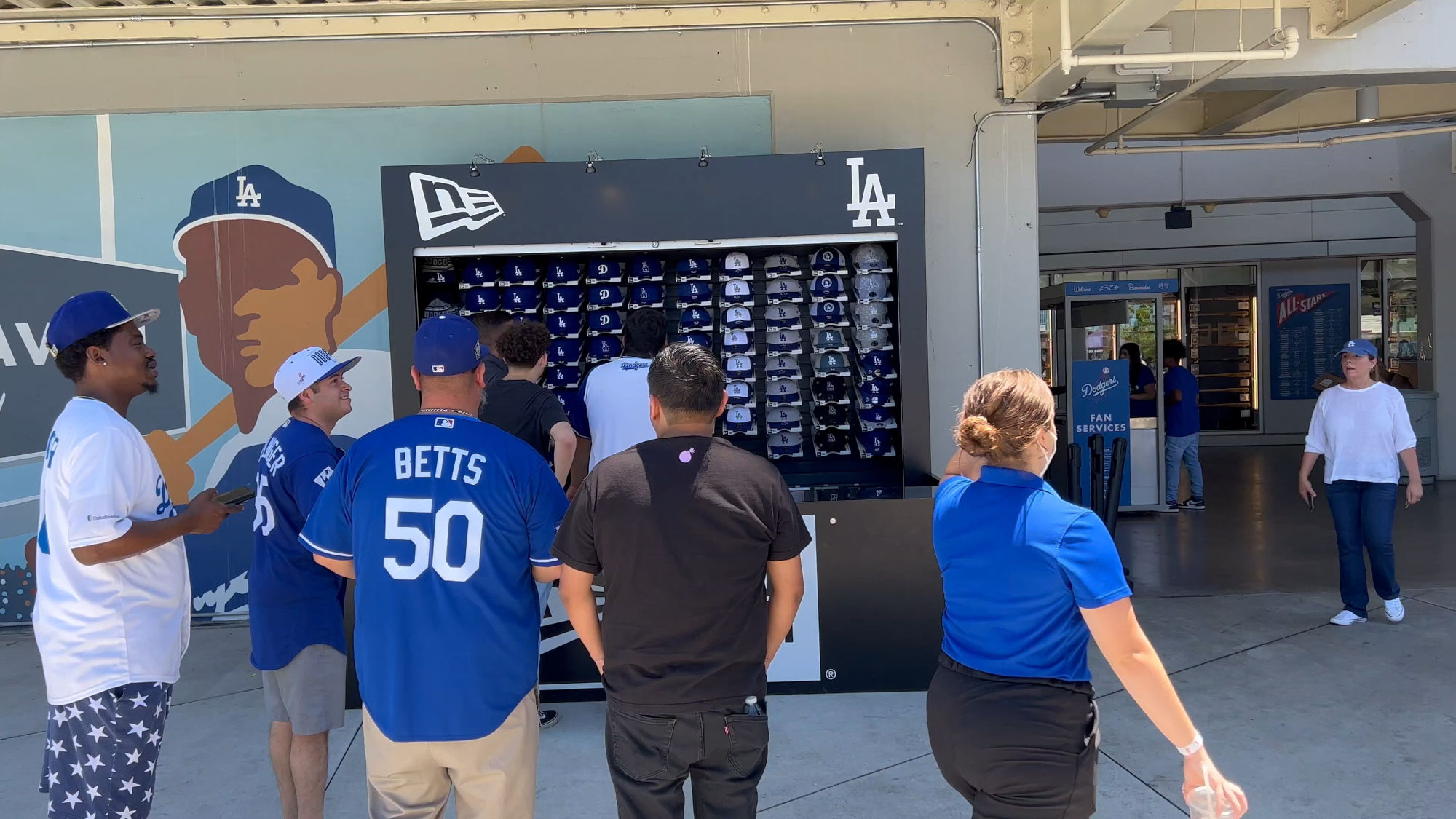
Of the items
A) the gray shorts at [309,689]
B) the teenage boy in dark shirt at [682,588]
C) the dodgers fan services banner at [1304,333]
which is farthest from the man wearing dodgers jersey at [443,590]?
the dodgers fan services banner at [1304,333]

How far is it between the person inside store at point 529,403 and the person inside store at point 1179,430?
285 inches

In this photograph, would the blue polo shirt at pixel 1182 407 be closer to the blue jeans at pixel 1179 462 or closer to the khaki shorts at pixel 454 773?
the blue jeans at pixel 1179 462

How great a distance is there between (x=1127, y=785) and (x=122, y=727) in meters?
3.12

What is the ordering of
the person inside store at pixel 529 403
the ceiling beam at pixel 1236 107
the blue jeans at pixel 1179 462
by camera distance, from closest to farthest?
the person inside store at pixel 529 403 → the ceiling beam at pixel 1236 107 → the blue jeans at pixel 1179 462

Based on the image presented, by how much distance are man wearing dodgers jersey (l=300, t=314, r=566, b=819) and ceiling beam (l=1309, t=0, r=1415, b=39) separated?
5.37m

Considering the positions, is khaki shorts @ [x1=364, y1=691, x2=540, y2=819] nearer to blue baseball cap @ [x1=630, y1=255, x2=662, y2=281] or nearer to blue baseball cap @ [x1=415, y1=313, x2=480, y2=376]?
blue baseball cap @ [x1=415, y1=313, x2=480, y2=376]

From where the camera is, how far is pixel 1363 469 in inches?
209

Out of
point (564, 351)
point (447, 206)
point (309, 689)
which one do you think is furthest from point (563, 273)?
point (309, 689)

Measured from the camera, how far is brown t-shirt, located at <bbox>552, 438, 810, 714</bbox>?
2.13 metres

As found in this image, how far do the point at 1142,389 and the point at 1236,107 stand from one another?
8.77ft

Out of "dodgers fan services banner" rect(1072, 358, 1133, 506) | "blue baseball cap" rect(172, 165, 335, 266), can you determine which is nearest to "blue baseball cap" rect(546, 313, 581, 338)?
"blue baseball cap" rect(172, 165, 335, 266)

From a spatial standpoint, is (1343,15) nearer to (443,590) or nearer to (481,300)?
(481,300)

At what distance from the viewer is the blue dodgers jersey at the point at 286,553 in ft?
9.20

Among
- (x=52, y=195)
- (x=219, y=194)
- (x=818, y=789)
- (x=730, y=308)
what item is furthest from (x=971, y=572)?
(x=52, y=195)
